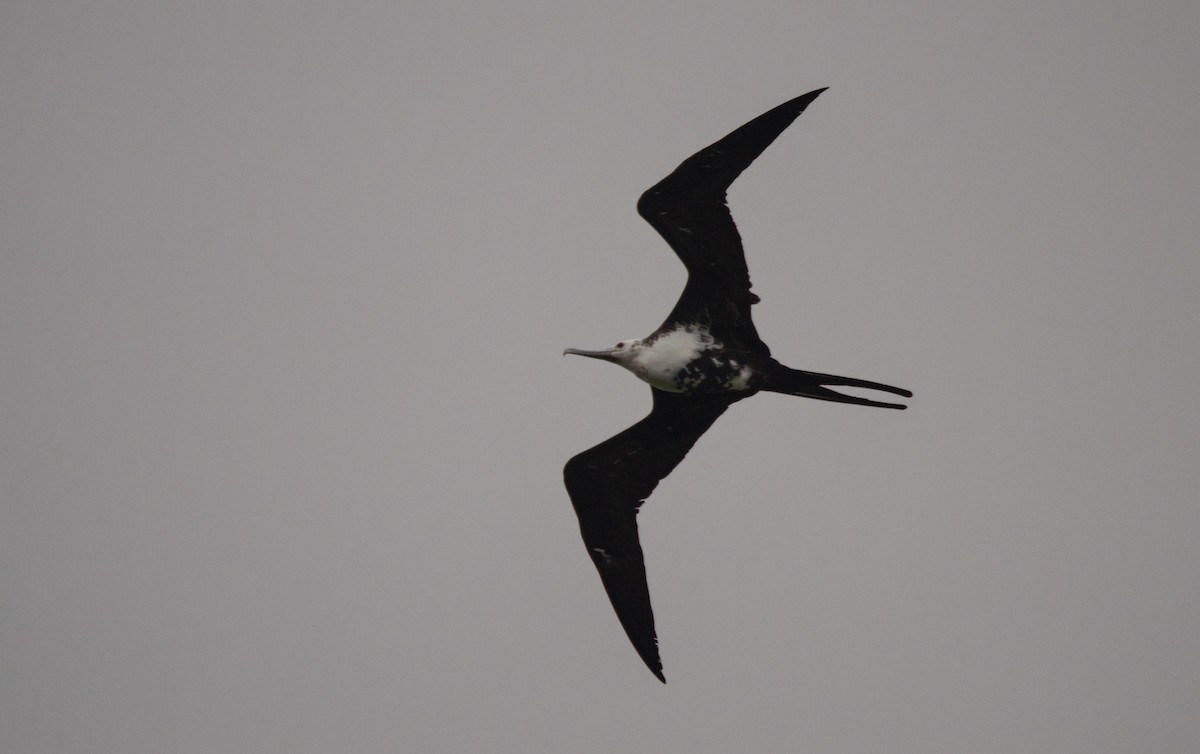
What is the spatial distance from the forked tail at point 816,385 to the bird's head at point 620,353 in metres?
1.15

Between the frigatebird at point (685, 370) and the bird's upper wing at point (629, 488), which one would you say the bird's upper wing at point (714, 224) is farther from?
the bird's upper wing at point (629, 488)

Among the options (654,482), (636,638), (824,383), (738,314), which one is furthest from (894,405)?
(636,638)

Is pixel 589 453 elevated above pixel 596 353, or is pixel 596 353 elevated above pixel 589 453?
pixel 596 353

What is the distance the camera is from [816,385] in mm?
10961

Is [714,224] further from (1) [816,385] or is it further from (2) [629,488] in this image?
(2) [629,488]

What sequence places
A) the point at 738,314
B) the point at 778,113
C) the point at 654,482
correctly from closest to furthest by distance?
the point at 778,113
the point at 738,314
the point at 654,482

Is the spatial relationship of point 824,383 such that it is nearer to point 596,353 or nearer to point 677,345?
point 677,345

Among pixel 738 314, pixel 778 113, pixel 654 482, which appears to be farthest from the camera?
pixel 654 482

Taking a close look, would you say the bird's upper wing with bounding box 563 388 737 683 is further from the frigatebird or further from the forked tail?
the forked tail

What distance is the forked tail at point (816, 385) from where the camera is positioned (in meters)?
10.7

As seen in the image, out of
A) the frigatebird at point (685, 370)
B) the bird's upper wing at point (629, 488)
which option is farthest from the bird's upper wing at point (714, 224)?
the bird's upper wing at point (629, 488)

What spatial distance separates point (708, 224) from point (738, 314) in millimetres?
838

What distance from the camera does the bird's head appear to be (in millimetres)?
11344

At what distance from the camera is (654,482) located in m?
12.0
